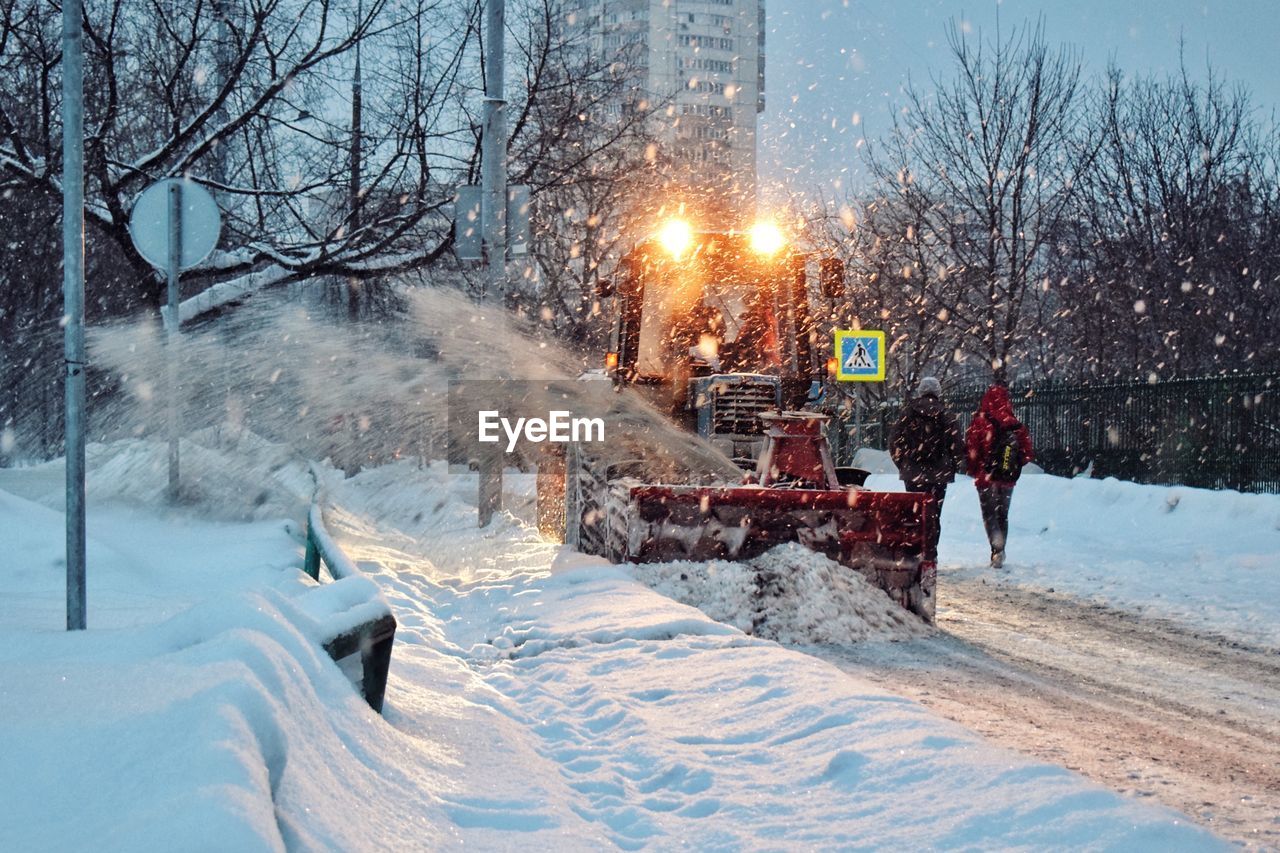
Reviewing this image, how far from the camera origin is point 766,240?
987 centimetres

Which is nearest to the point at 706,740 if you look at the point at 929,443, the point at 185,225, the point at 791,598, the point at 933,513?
the point at 791,598

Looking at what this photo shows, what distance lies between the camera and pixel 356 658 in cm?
408

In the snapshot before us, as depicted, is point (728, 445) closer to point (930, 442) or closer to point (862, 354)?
point (930, 442)

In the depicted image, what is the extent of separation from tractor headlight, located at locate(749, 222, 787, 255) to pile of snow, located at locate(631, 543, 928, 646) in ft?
10.7

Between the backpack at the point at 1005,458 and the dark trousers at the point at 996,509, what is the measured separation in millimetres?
104

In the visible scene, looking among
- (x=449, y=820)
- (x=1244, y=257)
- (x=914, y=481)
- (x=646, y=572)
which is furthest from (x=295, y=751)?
(x=1244, y=257)

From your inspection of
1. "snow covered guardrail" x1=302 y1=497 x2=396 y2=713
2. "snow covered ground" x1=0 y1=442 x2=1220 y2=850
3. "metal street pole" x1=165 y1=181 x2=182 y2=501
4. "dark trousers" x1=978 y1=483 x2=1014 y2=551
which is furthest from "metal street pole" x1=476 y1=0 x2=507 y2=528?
"snow covered guardrail" x1=302 y1=497 x2=396 y2=713

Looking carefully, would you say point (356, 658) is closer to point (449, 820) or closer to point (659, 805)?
point (449, 820)

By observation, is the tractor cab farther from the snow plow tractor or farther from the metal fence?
the metal fence

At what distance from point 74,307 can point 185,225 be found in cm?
327

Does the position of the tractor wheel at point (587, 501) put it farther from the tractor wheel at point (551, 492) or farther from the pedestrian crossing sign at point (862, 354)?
the pedestrian crossing sign at point (862, 354)

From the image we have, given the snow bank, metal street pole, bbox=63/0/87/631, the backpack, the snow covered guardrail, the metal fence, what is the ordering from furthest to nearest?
the metal fence
the backpack
metal street pole, bbox=63/0/87/631
the snow covered guardrail
the snow bank

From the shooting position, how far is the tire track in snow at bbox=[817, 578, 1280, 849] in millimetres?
4129

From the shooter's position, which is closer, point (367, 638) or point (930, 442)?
point (367, 638)
